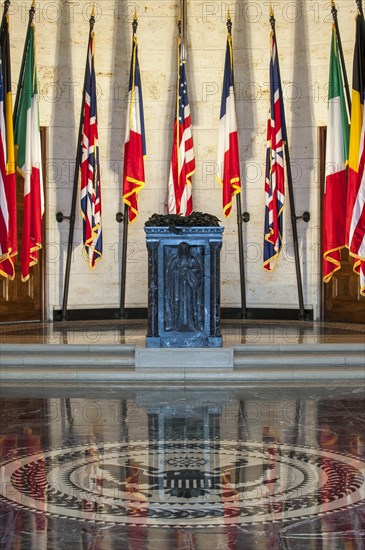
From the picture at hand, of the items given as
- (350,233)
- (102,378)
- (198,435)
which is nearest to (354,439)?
(198,435)

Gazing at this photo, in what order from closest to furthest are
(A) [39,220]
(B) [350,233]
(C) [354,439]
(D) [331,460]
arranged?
(D) [331,460], (C) [354,439], (B) [350,233], (A) [39,220]

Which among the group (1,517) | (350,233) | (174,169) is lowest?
(1,517)

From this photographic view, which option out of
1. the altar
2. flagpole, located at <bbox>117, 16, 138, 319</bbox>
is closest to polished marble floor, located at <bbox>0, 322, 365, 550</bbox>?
the altar

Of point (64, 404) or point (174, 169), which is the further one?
point (174, 169)

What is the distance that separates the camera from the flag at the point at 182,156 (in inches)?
562

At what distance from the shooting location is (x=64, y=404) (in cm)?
869

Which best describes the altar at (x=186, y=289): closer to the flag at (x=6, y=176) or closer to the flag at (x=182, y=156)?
the flag at (x=6, y=176)

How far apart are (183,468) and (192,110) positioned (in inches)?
400

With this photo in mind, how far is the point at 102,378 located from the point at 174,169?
5.35 m

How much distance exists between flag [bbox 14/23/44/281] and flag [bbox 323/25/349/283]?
161 inches

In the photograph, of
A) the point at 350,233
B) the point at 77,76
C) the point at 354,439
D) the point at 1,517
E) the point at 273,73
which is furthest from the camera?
the point at 77,76

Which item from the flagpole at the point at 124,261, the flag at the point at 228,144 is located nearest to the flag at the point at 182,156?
the flag at the point at 228,144

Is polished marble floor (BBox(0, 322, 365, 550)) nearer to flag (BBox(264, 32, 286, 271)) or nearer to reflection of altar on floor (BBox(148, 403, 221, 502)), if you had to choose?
reflection of altar on floor (BBox(148, 403, 221, 502))

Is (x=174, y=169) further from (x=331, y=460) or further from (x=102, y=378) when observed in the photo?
(x=331, y=460)
